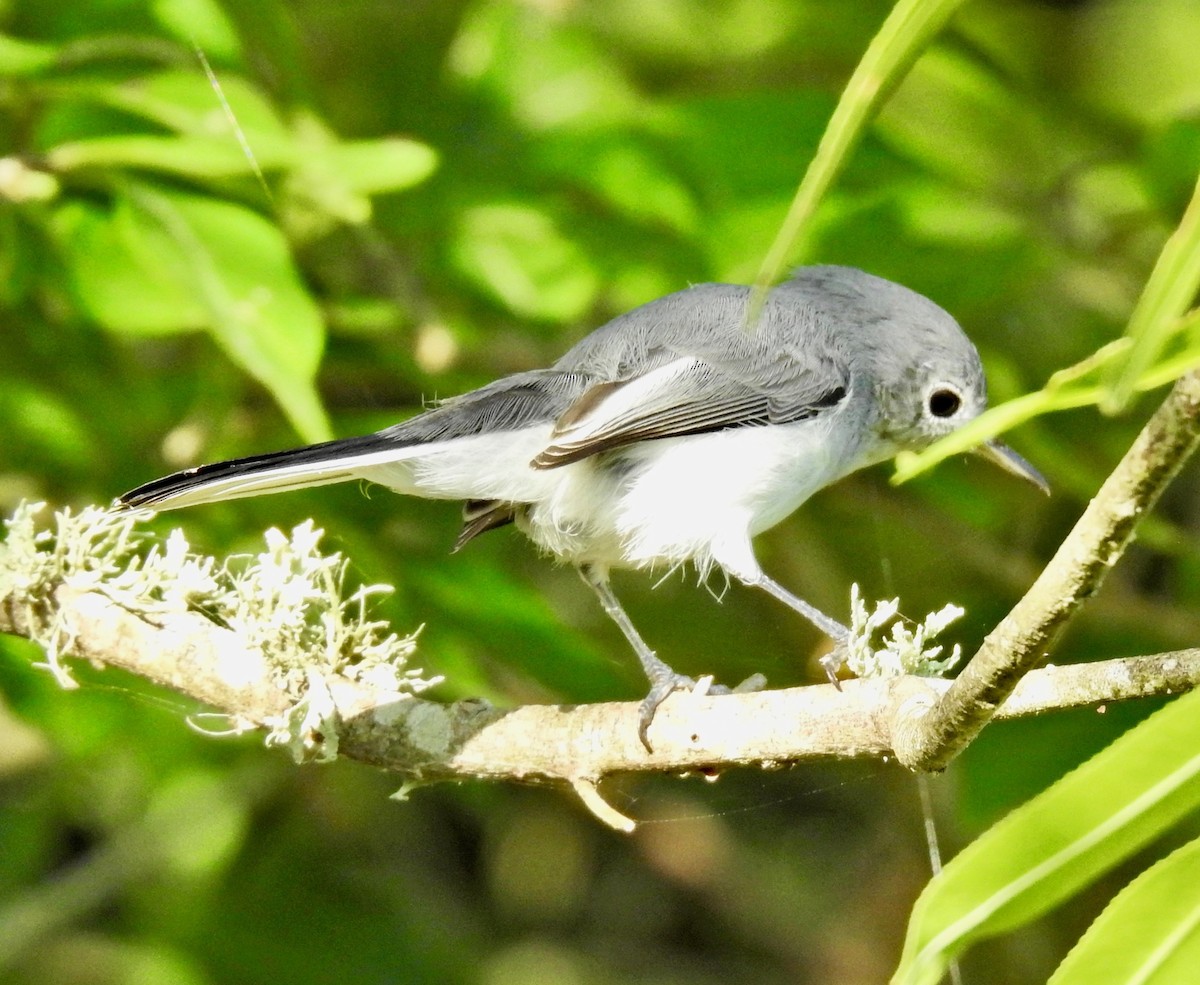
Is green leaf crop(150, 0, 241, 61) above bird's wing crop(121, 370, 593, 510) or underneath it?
above

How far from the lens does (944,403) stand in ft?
6.98

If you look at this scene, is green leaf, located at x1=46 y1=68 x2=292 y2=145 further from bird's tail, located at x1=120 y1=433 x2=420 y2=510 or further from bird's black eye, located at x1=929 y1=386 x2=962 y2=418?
bird's black eye, located at x1=929 y1=386 x2=962 y2=418

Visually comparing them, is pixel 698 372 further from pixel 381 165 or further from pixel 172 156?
pixel 172 156

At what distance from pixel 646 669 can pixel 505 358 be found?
0.90 meters

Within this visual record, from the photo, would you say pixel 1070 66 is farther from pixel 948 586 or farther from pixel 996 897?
pixel 996 897

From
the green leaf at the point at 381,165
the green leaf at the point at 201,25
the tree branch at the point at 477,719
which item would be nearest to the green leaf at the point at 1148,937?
the tree branch at the point at 477,719

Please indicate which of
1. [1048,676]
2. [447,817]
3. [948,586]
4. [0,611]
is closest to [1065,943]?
[948,586]

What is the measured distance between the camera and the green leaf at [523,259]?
230 cm

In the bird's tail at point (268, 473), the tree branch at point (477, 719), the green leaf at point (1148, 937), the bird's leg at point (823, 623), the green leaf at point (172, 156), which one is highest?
the green leaf at point (172, 156)

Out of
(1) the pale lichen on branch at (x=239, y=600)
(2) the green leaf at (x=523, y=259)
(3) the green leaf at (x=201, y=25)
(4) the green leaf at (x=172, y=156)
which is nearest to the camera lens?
(1) the pale lichen on branch at (x=239, y=600)

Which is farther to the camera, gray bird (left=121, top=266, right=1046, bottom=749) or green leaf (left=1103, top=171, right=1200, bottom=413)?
gray bird (left=121, top=266, right=1046, bottom=749)

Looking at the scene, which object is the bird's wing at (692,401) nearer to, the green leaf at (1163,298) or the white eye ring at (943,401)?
the white eye ring at (943,401)

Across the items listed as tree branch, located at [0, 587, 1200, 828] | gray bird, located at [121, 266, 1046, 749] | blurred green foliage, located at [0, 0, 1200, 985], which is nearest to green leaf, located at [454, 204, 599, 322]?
blurred green foliage, located at [0, 0, 1200, 985]

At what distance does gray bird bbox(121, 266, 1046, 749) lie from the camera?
72.8 inches
